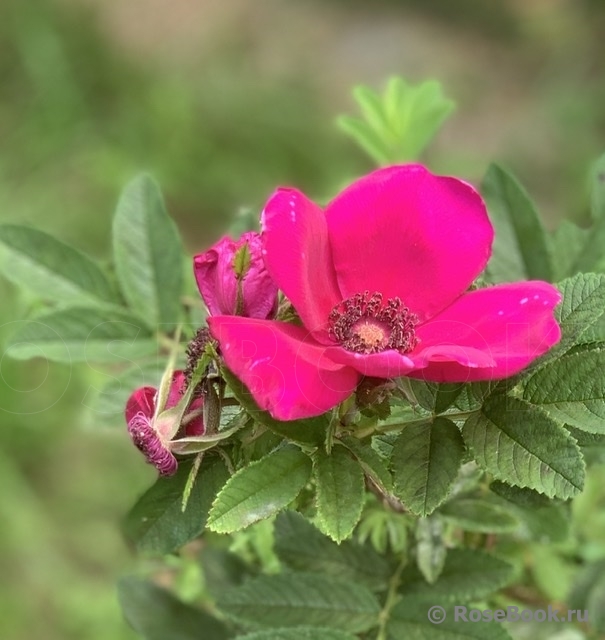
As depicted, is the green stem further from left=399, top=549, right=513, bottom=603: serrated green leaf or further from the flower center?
left=399, top=549, right=513, bottom=603: serrated green leaf

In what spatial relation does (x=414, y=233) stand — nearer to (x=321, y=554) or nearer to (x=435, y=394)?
(x=435, y=394)

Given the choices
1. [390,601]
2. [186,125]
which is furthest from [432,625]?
[186,125]

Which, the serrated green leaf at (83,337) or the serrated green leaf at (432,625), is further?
the serrated green leaf at (83,337)

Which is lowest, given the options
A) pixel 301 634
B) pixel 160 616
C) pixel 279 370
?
pixel 160 616

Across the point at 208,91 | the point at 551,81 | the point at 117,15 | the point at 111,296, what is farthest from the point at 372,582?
the point at 117,15

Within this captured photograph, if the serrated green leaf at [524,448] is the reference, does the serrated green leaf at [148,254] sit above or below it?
above

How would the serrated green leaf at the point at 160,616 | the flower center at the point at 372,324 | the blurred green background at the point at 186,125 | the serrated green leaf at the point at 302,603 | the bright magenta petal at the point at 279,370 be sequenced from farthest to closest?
the blurred green background at the point at 186,125
the serrated green leaf at the point at 160,616
the serrated green leaf at the point at 302,603
the flower center at the point at 372,324
the bright magenta petal at the point at 279,370

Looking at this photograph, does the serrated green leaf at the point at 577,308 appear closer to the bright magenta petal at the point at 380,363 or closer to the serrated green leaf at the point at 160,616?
the bright magenta petal at the point at 380,363

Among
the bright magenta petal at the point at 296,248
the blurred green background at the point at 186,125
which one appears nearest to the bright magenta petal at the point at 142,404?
the bright magenta petal at the point at 296,248
